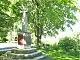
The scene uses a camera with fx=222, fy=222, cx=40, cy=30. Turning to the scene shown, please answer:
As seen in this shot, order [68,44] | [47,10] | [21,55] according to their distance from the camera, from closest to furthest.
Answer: [21,55] → [68,44] → [47,10]

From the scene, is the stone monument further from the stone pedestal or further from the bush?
the bush

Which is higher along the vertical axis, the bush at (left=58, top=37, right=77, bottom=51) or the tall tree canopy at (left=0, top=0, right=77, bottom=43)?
the tall tree canopy at (left=0, top=0, right=77, bottom=43)

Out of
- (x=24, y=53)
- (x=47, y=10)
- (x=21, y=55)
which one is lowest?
(x=21, y=55)

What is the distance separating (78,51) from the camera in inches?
794

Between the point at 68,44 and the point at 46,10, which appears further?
the point at 46,10

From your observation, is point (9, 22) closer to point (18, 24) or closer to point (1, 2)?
point (1, 2)

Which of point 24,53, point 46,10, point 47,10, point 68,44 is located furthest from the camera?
point 46,10

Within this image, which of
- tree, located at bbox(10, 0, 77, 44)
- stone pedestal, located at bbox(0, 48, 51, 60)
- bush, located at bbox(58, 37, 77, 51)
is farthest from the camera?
tree, located at bbox(10, 0, 77, 44)

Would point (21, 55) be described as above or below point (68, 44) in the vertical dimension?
below

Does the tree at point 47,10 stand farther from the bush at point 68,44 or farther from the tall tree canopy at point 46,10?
the bush at point 68,44

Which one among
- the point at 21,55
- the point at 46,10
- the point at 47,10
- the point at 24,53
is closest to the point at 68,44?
the point at 47,10

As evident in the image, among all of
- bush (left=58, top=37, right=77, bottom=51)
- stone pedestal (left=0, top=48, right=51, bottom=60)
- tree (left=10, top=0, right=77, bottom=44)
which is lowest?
stone pedestal (left=0, top=48, right=51, bottom=60)

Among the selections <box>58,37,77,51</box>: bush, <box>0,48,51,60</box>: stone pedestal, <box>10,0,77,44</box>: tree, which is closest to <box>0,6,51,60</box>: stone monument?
<box>0,48,51,60</box>: stone pedestal

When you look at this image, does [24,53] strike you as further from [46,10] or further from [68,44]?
[46,10]
